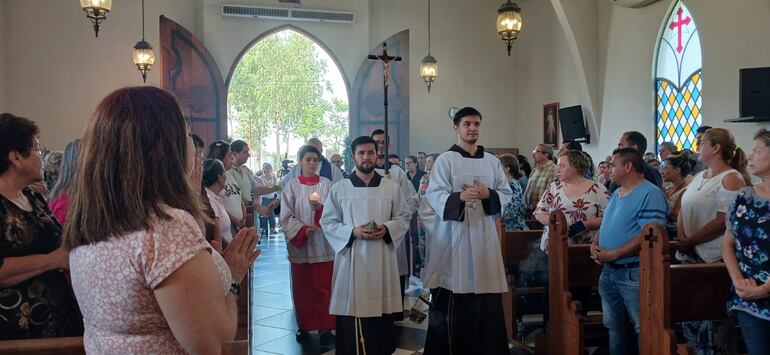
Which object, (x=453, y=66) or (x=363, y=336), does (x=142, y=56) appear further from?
(x=363, y=336)

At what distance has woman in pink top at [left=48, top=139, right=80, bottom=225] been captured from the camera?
246cm

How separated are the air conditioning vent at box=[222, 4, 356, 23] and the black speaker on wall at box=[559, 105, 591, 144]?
189 inches

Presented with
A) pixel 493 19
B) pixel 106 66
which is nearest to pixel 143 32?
pixel 106 66

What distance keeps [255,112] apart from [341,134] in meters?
3.15

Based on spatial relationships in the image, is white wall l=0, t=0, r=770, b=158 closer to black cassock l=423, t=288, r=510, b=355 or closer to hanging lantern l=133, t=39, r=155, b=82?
hanging lantern l=133, t=39, r=155, b=82

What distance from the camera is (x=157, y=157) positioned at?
130cm

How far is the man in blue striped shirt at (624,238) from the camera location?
3.26 meters

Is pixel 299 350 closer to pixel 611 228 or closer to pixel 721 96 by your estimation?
pixel 611 228

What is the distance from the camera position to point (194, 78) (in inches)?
436

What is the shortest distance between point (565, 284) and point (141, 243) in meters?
2.93

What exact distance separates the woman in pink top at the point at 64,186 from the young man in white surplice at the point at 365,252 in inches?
73.1

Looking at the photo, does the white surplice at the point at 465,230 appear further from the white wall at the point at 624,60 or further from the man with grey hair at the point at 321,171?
the white wall at the point at 624,60

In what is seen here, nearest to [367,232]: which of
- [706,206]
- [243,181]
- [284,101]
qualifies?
[706,206]

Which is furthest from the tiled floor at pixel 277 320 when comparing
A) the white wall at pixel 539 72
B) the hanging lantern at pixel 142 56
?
the white wall at pixel 539 72
